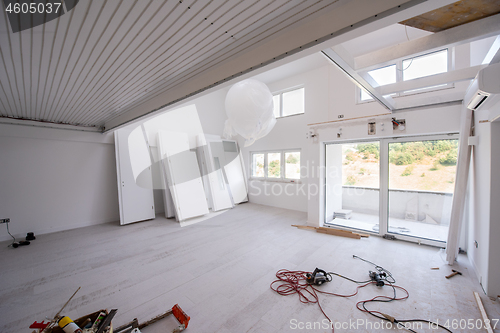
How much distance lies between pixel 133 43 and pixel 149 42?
0.15 m

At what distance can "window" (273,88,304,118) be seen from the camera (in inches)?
249

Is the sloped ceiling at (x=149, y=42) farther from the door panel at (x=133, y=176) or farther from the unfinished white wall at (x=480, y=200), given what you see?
the unfinished white wall at (x=480, y=200)

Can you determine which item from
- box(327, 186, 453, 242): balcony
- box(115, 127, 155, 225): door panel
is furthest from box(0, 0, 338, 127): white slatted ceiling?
box(327, 186, 453, 242): balcony

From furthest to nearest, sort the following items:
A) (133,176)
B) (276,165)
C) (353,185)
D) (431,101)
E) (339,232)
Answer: (276,165) < (133,176) < (353,185) < (339,232) < (431,101)

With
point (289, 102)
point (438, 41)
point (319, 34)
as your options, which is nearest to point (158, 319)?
point (319, 34)

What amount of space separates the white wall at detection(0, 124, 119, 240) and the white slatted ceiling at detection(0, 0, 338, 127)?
2.02 metres

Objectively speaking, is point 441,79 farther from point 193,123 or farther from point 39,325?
point 193,123

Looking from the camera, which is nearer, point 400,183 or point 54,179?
point 400,183

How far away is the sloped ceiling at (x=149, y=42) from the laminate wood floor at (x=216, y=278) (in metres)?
2.46

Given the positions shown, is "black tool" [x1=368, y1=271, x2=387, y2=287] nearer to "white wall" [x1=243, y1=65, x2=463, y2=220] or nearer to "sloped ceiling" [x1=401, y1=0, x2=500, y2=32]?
"white wall" [x1=243, y1=65, x2=463, y2=220]

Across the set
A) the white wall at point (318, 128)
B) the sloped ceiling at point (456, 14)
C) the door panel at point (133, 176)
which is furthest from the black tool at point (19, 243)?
the sloped ceiling at point (456, 14)

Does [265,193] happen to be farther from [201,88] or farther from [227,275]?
[201,88]

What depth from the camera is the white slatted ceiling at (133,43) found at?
4.33 feet

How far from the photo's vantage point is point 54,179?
4691 mm
